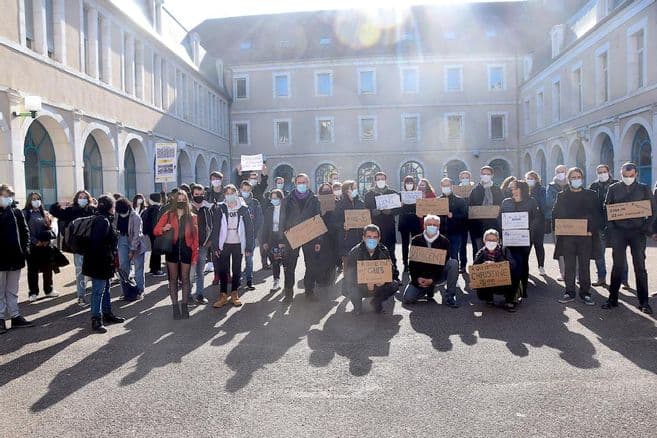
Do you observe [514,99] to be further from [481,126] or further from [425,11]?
[425,11]

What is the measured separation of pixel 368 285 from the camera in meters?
7.83

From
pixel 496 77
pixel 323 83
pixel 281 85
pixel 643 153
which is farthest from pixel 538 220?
pixel 281 85

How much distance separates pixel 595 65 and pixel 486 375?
Result: 24.8 m

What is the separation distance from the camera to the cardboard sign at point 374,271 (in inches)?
307

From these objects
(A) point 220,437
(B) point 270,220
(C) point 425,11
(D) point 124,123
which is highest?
(C) point 425,11

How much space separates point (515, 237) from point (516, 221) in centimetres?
25

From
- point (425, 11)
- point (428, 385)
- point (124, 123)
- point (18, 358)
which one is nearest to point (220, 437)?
point (428, 385)

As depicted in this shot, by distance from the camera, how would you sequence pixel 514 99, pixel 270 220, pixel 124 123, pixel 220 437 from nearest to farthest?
pixel 220 437
pixel 270 220
pixel 124 123
pixel 514 99

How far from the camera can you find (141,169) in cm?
2464

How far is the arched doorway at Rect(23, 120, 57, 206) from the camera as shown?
55.0ft

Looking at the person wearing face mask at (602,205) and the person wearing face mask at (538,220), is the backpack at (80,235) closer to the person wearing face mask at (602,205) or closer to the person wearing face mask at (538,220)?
the person wearing face mask at (538,220)

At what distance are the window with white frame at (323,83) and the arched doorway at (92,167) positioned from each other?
21750mm

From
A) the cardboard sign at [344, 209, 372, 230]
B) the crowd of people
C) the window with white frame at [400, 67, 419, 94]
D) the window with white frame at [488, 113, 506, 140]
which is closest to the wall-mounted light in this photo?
the crowd of people

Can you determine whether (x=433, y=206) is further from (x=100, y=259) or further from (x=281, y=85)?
(x=281, y=85)
